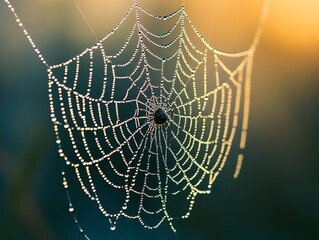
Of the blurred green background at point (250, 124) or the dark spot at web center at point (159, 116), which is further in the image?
the blurred green background at point (250, 124)

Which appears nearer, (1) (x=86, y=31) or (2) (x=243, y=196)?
(1) (x=86, y=31)

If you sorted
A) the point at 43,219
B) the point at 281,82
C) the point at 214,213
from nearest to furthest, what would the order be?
the point at 43,219 → the point at 214,213 → the point at 281,82

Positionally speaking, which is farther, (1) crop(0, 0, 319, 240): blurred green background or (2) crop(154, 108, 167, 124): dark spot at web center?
(1) crop(0, 0, 319, 240): blurred green background

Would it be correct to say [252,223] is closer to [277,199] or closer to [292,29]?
[277,199]

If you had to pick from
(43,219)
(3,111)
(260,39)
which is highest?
(260,39)

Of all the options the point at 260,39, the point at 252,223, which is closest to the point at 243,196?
the point at 252,223
